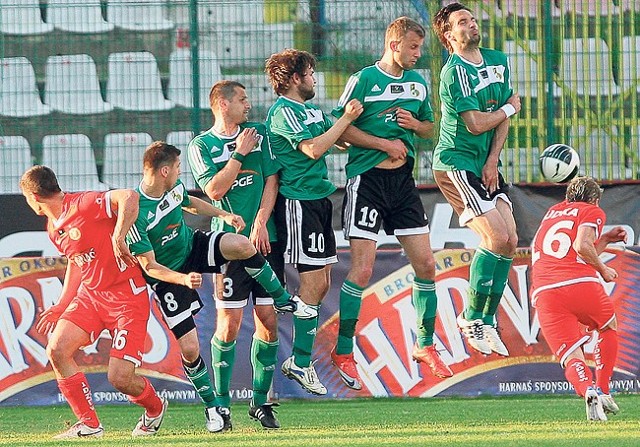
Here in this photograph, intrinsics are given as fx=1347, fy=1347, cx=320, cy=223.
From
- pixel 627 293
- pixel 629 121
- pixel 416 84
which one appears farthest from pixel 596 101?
pixel 416 84

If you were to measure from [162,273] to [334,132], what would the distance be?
1.52 metres

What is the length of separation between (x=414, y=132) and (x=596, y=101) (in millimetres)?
4583

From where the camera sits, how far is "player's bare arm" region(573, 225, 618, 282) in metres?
9.89

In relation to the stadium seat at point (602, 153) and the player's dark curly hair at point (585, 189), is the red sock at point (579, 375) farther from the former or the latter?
the stadium seat at point (602, 153)

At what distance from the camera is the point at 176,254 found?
31.9 ft

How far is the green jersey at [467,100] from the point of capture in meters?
9.20

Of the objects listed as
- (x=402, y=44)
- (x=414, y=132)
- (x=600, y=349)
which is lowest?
(x=600, y=349)

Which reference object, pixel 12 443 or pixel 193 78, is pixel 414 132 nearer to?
pixel 12 443

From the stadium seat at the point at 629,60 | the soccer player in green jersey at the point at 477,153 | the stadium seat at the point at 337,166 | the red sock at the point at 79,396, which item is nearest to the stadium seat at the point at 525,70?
the stadium seat at the point at 629,60

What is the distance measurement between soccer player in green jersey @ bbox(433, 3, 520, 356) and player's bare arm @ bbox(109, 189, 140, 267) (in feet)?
7.03

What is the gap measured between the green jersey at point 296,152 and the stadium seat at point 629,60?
4759mm

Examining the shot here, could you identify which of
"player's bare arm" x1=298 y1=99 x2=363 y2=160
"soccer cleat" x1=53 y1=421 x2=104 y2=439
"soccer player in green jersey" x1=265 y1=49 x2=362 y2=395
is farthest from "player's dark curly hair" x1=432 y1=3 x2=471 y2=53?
"soccer cleat" x1=53 y1=421 x2=104 y2=439

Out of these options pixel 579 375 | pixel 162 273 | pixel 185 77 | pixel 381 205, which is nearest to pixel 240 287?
pixel 162 273

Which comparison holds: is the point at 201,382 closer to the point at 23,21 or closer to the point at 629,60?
the point at 23,21
